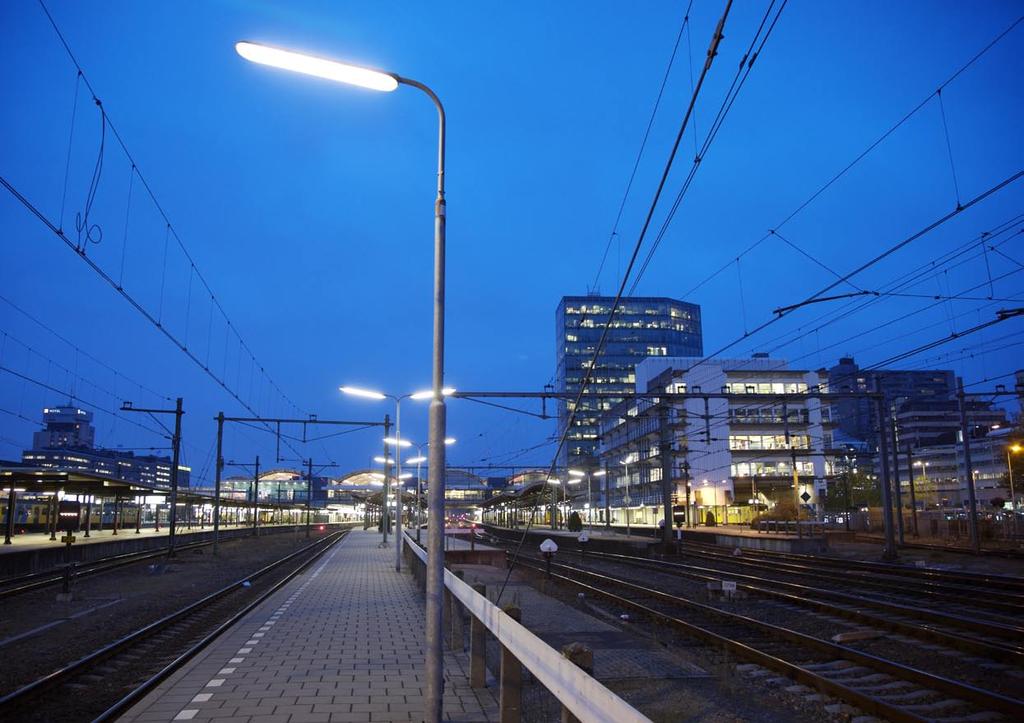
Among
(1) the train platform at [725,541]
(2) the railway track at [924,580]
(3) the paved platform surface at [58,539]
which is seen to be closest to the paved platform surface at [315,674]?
(2) the railway track at [924,580]

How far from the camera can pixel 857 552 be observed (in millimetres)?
36906

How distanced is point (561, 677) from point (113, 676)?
8.88 m

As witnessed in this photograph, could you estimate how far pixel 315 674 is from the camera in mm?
9953

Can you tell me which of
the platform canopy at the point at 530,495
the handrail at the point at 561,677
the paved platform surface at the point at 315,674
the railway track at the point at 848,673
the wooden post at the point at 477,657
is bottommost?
the railway track at the point at 848,673

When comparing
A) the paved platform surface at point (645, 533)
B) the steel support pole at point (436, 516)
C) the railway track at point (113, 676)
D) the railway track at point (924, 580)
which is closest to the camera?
the steel support pole at point (436, 516)

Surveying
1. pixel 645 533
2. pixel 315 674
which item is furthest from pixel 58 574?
pixel 645 533

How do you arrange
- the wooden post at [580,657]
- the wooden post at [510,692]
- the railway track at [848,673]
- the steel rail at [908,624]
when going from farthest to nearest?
1. the steel rail at [908,624]
2. the railway track at [848,673]
3. the wooden post at [510,692]
4. the wooden post at [580,657]

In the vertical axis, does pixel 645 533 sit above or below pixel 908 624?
below

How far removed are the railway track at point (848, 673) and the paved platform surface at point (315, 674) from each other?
455 cm

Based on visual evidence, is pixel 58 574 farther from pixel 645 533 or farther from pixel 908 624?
pixel 645 533

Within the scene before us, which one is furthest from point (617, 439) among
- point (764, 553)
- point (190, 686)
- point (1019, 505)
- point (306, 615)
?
point (190, 686)

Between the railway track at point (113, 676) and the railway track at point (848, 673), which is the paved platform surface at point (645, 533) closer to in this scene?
the railway track at point (848, 673)

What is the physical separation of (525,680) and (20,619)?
1303cm

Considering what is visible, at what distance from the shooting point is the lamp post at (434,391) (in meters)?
A: 6.58
